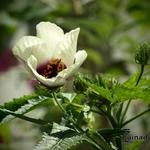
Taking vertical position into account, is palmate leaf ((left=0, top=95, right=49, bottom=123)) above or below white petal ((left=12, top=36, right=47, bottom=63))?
below

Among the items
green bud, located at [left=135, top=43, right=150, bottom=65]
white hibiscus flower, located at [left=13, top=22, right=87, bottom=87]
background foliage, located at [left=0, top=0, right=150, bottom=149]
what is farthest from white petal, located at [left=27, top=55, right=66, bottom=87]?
background foliage, located at [left=0, top=0, right=150, bottom=149]

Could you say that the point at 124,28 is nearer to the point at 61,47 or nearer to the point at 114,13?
the point at 114,13

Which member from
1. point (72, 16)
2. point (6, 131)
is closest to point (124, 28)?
point (72, 16)

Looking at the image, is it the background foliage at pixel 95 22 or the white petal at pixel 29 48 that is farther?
the background foliage at pixel 95 22

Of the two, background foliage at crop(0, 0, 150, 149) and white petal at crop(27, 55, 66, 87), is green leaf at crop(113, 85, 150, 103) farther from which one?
background foliage at crop(0, 0, 150, 149)

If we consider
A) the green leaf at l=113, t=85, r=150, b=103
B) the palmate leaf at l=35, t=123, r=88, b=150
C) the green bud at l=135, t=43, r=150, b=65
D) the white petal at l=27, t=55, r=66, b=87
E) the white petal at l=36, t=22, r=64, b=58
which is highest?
the white petal at l=36, t=22, r=64, b=58

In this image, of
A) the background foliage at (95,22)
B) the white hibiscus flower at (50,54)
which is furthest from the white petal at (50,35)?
the background foliage at (95,22)

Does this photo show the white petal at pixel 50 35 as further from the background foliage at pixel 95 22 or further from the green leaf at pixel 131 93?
the background foliage at pixel 95 22
